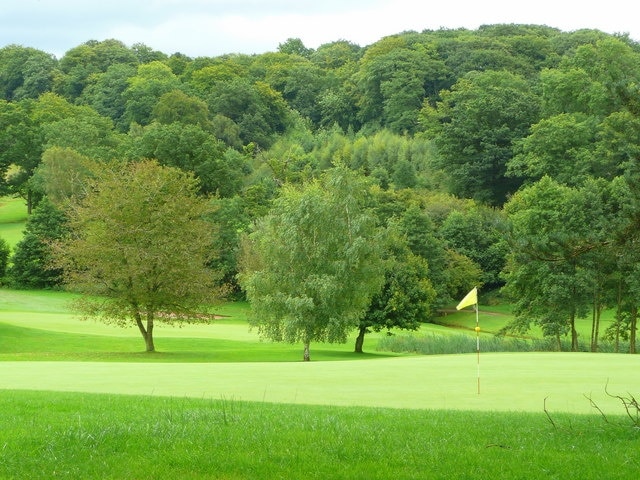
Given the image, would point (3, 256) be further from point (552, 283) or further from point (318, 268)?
point (552, 283)

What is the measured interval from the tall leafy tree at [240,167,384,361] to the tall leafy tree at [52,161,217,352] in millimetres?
3219

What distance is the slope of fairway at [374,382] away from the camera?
58.6 ft

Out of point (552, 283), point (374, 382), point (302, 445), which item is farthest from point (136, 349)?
point (302, 445)

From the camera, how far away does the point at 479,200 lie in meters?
96.7

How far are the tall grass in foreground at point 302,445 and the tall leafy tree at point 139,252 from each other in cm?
2422

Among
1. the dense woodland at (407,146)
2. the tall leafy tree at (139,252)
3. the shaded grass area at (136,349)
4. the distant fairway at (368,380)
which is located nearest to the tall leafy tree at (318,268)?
the shaded grass area at (136,349)

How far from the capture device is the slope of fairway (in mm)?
17875

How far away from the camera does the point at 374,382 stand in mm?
21328

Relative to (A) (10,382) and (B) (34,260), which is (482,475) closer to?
(A) (10,382)

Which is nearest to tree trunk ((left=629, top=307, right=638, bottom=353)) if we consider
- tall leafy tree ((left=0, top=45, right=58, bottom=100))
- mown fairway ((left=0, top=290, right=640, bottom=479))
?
mown fairway ((left=0, top=290, right=640, bottom=479))

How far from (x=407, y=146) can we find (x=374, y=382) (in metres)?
87.7

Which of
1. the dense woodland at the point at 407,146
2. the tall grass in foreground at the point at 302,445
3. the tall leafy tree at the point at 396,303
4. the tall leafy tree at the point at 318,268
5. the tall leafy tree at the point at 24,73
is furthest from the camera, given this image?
the tall leafy tree at the point at 24,73

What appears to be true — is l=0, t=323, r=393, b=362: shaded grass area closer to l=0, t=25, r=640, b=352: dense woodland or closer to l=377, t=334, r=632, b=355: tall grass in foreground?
l=377, t=334, r=632, b=355: tall grass in foreground

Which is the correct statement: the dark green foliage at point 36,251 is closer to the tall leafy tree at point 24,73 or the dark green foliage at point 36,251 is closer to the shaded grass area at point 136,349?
the shaded grass area at point 136,349
